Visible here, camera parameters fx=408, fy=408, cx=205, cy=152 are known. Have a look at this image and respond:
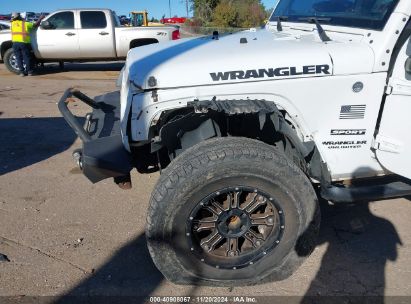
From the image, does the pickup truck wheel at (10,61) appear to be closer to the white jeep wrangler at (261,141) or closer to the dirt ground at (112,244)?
the dirt ground at (112,244)

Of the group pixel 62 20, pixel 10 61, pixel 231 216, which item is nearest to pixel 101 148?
pixel 231 216

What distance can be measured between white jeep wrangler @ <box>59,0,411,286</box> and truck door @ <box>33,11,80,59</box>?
1024cm

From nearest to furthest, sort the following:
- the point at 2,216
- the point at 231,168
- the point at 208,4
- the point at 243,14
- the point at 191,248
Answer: the point at 231,168 < the point at 191,248 < the point at 2,216 < the point at 243,14 < the point at 208,4

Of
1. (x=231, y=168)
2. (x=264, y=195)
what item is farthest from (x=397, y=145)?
(x=231, y=168)

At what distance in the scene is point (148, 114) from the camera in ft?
9.15

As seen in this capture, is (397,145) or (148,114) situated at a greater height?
(148,114)

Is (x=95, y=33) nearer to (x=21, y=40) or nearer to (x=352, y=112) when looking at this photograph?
(x=21, y=40)

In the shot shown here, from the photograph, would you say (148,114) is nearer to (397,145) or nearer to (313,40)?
(313,40)

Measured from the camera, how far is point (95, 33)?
12250 mm

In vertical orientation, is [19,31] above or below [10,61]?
above

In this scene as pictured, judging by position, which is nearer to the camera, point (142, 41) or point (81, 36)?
point (81, 36)

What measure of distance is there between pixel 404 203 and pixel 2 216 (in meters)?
3.82

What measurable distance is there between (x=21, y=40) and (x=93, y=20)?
2.14 meters

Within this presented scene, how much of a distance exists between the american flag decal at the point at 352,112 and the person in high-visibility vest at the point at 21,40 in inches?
445
